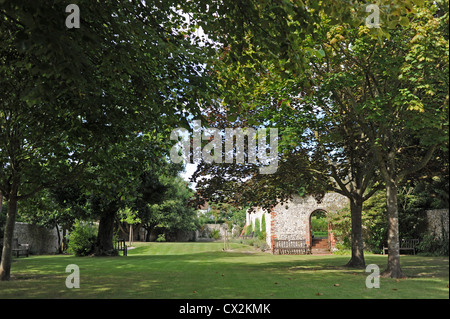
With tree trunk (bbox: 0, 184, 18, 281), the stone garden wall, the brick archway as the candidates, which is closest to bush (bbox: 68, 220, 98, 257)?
the stone garden wall

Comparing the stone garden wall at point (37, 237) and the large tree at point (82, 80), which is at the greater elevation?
the large tree at point (82, 80)

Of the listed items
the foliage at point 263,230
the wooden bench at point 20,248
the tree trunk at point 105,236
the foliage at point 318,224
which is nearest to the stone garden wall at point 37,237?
the wooden bench at point 20,248

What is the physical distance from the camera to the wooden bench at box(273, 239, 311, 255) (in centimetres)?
2686

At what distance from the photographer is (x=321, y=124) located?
1113 centimetres

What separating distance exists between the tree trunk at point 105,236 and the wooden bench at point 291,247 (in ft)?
40.1

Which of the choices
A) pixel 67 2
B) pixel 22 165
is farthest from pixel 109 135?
pixel 22 165

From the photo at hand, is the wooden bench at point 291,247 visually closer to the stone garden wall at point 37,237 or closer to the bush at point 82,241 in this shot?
the bush at point 82,241

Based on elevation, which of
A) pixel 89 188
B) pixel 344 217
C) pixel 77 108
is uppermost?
pixel 77 108

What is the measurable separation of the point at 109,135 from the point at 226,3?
4.16 metres

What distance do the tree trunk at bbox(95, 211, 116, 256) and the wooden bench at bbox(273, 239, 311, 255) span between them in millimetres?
12222

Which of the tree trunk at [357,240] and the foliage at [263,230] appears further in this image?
the foliage at [263,230]

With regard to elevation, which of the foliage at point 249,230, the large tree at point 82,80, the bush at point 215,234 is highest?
the large tree at point 82,80

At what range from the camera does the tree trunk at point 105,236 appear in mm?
24266

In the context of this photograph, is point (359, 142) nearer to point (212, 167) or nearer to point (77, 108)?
point (212, 167)
